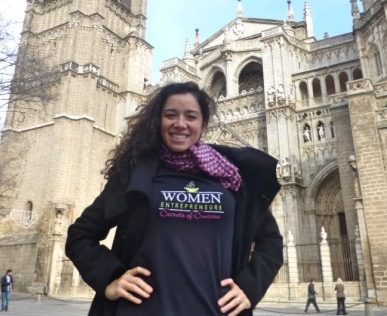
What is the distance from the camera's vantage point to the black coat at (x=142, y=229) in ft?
5.46

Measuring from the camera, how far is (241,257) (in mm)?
1797

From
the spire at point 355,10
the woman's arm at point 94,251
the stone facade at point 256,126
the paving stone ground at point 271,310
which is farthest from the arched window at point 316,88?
the woman's arm at point 94,251

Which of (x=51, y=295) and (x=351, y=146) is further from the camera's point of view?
(x=51, y=295)

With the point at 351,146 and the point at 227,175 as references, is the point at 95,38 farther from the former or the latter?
the point at 227,175

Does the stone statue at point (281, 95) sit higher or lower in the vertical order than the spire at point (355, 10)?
lower

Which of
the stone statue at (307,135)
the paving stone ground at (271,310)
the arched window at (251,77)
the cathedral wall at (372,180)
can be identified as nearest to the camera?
the paving stone ground at (271,310)

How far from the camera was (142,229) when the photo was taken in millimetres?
1663

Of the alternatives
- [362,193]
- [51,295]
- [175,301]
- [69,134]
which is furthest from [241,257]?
[69,134]

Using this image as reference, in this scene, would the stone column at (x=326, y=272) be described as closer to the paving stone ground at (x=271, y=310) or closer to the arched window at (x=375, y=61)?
the paving stone ground at (x=271, y=310)

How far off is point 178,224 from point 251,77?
92.5 feet

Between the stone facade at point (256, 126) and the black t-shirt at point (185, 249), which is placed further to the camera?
the stone facade at point (256, 126)

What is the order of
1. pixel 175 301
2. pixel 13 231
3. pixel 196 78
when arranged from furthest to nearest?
1. pixel 196 78
2. pixel 13 231
3. pixel 175 301

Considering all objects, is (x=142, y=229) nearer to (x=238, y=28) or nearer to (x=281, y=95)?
(x=281, y=95)

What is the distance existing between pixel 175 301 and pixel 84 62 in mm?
28135
